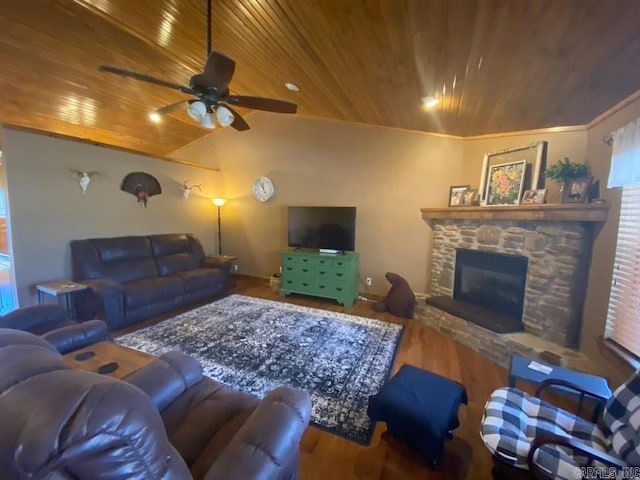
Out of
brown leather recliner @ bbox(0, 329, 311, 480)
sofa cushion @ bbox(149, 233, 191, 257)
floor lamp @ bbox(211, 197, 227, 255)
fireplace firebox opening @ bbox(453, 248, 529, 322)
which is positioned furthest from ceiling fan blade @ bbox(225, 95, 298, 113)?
floor lamp @ bbox(211, 197, 227, 255)

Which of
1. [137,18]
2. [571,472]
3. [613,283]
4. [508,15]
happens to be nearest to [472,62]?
[508,15]

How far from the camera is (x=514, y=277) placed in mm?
3037

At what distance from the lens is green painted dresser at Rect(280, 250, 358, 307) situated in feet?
13.7

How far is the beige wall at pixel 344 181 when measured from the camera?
410 centimetres

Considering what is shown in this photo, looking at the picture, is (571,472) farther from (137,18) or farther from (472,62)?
(137,18)

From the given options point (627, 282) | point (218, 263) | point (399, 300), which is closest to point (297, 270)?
point (218, 263)

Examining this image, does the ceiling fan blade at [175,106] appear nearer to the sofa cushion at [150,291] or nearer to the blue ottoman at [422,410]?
the sofa cushion at [150,291]

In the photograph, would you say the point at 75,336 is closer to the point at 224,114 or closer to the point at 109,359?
the point at 109,359

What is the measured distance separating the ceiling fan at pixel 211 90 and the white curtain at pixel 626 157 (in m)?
2.57

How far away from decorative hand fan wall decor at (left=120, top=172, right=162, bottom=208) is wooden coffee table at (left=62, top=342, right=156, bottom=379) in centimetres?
309

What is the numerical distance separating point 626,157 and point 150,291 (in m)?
4.83

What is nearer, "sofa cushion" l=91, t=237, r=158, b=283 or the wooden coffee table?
the wooden coffee table

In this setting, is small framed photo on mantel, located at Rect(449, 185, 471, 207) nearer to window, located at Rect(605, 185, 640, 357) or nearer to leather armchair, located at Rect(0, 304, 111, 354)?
window, located at Rect(605, 185, 640, 357)

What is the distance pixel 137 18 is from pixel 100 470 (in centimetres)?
351
